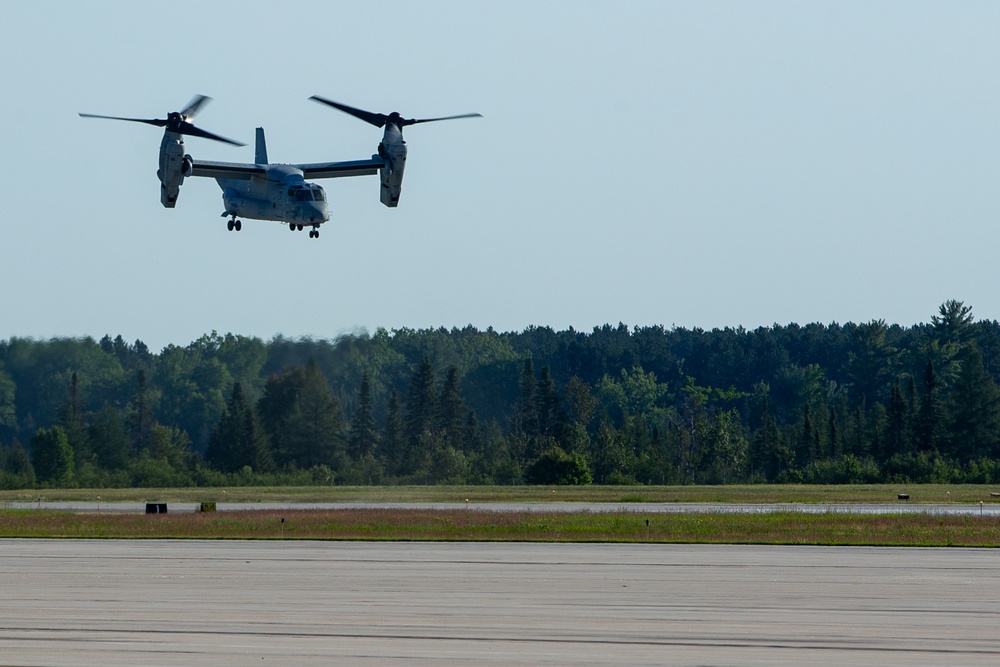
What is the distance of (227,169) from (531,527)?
918 inches

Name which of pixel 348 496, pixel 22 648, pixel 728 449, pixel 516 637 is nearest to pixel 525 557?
pixel 516 637

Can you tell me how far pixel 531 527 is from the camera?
157ft

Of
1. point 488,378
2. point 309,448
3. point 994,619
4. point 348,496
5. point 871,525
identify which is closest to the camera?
point 994,619

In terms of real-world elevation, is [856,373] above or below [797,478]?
above

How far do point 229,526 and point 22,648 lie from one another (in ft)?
101

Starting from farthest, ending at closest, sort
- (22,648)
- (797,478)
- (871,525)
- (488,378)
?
1. (488,378)
2. (797,478)
3. (871,525)
4. (22,648)

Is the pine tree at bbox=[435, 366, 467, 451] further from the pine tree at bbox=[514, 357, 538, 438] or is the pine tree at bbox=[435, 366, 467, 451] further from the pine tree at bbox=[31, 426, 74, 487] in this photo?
the pine tree at bbox=[31, 426, 74, 487]

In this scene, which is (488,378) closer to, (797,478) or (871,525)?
(797,478)

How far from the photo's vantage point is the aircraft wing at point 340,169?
6012 centimetres

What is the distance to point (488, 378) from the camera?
157 metres

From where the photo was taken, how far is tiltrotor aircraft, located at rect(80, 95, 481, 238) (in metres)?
53.5

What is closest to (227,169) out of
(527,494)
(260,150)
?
(260,150)

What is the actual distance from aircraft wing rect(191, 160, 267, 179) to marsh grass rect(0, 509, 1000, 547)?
51.9ft

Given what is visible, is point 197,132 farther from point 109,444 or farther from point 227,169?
point 109,444
